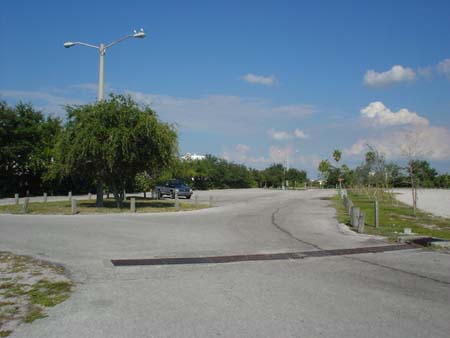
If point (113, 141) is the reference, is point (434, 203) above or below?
below

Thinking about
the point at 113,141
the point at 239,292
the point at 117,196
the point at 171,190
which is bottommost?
the point at 239,292

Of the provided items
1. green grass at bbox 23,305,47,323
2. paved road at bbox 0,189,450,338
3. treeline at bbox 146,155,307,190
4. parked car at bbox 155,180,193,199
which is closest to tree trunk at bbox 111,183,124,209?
paved road at bbox 0,189,450,338

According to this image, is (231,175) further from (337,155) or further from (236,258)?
(236,258)

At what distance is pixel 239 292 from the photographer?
21.8ft

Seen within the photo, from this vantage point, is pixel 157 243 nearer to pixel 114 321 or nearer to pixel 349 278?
pixel 349 278

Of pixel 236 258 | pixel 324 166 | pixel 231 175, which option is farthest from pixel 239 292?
pixel 324 166

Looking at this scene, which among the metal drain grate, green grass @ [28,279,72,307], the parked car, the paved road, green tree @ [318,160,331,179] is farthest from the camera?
green tree @ [318,160,331,179]

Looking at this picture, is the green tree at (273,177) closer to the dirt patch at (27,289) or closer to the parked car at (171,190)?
the parked car at (171,190)

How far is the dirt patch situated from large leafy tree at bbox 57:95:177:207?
533 inches

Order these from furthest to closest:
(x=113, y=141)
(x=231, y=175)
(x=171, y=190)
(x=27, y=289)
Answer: (x=231, y=175) → (x=171, y=190) → (x=113, y=141) → (x=27, y=289)

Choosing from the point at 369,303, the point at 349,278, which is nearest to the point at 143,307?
the point at 369,303

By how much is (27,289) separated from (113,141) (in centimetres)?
1586

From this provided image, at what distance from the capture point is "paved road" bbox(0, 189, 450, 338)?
507 centimetres

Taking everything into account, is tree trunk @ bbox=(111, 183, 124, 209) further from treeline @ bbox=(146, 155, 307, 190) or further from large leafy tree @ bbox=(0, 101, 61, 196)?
treeline @ bbox=(146, 155, 307, 190)
